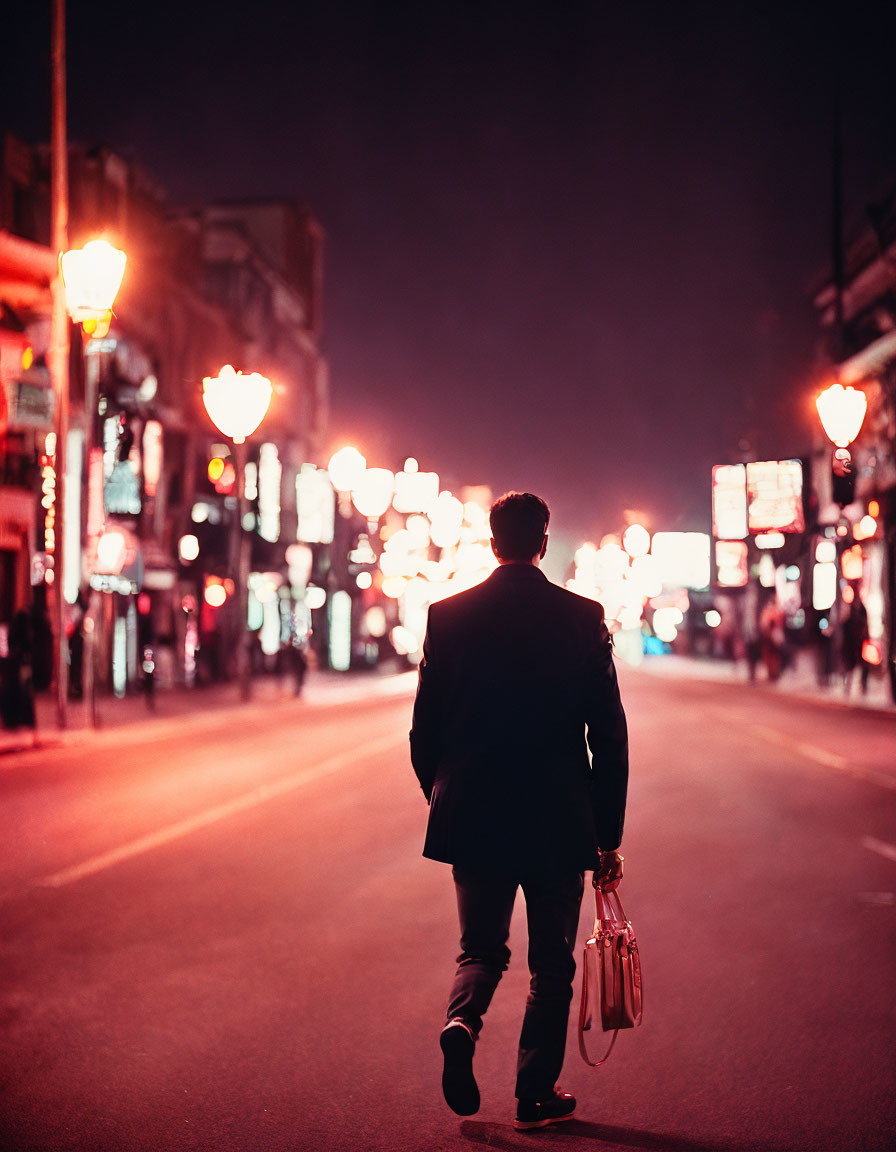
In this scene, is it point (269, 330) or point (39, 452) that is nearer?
point (39, 452)

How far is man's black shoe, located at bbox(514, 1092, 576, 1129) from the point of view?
170 inches

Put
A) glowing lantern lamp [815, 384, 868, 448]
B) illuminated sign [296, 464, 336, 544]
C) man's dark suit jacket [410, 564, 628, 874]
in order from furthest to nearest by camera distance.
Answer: illuminated sign [296, 464, 336, 544] < glowing lantern lamp [815, 384, 868, 448] < man's dark suit jacket [410, 564, 628, 874]

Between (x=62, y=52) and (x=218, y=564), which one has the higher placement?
(x=62, y=52)

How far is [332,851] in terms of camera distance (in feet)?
34.0

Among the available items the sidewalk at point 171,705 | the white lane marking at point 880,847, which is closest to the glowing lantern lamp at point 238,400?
the sidewalk at point 171,705

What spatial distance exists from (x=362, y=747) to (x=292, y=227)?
5527 cm

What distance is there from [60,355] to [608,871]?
20.3m

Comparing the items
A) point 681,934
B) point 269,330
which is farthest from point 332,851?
point 269,330

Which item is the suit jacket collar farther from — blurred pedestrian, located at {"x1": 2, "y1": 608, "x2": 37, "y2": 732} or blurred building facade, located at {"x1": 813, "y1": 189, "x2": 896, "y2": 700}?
blurred building facade, located at {"x1": 813, "y1": 189, "x2": 896, "y2": 700}

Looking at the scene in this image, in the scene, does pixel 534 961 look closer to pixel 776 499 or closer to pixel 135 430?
Result: pixel 776 499

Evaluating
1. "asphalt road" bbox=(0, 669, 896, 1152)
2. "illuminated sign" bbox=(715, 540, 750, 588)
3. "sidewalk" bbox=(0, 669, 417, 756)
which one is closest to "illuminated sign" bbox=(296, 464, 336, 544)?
"sidewalk" bbox=(0, 669, 417, 756)

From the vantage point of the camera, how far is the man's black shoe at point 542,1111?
14.2 ft

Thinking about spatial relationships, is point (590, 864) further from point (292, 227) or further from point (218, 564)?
point (292, 227)

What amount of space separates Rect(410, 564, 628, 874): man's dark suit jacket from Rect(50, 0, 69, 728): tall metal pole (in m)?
18.9
